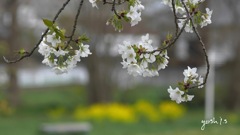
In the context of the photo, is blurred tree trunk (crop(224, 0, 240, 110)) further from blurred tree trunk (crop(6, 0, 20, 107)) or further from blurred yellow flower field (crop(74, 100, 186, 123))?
blurred tree trunk (crop(6, 0, 20, 107))

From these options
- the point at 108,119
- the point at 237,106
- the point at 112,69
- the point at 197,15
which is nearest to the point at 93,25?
the point at 112,69

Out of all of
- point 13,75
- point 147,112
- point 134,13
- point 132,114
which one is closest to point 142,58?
point 134,13

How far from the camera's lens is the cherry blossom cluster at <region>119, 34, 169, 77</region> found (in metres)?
1.85

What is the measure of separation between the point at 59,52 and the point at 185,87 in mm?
393

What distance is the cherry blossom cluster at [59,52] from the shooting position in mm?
1827

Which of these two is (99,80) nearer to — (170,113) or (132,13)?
(170,113)

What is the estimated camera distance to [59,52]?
72.8 inches

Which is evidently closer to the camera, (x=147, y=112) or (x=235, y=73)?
(x=147, y=112)

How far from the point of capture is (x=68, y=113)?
45.8 feet

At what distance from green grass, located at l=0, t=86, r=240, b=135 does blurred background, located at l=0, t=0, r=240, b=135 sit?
0.09 feet

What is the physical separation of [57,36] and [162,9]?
12859 mm

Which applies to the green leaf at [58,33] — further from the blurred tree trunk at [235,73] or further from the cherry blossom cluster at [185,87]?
the blurred tree trunk at [235,73]

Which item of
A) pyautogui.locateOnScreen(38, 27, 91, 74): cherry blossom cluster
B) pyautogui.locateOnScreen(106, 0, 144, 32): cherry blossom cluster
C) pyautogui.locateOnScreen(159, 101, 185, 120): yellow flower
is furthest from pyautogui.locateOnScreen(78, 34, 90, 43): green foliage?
pyautogui.locateOnScreen(159, 101, 185, 120): yellow flower

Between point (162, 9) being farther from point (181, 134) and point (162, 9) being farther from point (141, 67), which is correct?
point (141, 67)
